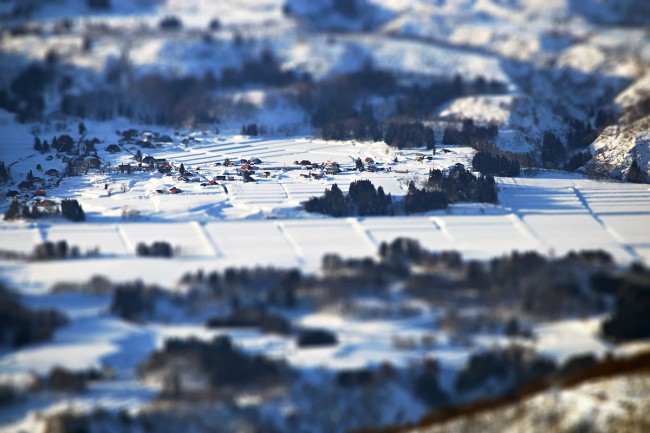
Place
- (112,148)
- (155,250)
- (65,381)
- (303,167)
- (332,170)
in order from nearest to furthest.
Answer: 1. (65,381)
2. (155,250)
3. (332,170)
4. (303,167)
5. (112,148)

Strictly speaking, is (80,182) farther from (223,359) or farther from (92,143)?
(223,359)

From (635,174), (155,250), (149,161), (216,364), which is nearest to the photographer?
(216,364)

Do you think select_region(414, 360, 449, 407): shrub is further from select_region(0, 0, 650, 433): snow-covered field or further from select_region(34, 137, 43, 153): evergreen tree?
select_region(34, 137, 43, 153): evergreen tree

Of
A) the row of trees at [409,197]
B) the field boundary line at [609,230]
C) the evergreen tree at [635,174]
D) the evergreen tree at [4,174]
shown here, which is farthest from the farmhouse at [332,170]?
the evergreen tree at [4,174]

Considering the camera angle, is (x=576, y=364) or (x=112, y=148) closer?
(x=576, y=364)

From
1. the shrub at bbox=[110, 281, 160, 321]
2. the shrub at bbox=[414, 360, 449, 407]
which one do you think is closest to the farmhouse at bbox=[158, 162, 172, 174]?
the shrub at bbox=[110, 281, 160, 321]

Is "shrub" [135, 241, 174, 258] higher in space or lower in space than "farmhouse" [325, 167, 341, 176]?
lower

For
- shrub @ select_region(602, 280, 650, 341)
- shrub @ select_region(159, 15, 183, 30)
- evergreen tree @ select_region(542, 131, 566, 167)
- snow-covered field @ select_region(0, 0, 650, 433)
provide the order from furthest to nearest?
shrub @ select_region(159, 15, 183, 30)
evergreen tree @ select_region(542, 131, 566, 167)
snow-covered field @ select_region(0, 0, 650, 433)
shrub @ select_region(602, 280, 650, 341)

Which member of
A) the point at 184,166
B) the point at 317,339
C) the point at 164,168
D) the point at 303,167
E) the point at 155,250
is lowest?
the point at 317,339

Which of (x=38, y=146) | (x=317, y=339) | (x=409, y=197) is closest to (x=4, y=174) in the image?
(x=38, y=146)

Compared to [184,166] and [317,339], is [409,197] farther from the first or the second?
[317,339]

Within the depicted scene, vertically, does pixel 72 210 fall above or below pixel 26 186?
below
